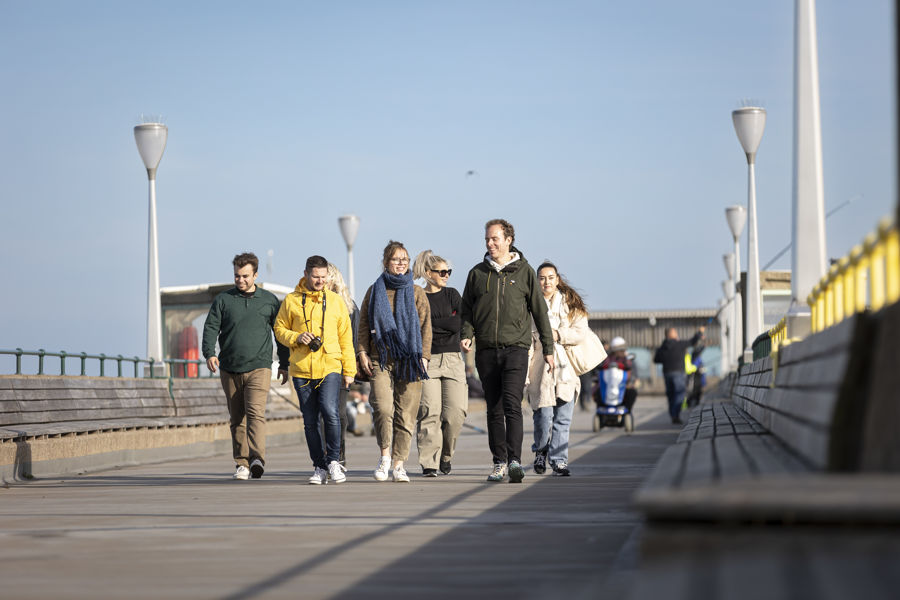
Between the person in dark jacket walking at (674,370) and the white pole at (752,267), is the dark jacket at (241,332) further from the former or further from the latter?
the person in dark jacket walking at (674,370)

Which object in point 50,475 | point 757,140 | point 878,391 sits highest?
point 757,140

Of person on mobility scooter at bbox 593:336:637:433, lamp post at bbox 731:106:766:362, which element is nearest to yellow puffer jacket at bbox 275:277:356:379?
person on mobility scooter at bbox 593:336:637:433

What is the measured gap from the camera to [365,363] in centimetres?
1190

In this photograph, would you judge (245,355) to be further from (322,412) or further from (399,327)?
(399,327)

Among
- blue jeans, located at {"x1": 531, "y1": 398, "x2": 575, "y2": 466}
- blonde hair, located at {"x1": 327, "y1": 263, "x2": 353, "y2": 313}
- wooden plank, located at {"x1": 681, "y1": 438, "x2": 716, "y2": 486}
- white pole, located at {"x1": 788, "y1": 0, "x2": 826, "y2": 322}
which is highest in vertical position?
white pole, located at {"x1": 788, "y1": 0, "x2": 826, "y2": 322}

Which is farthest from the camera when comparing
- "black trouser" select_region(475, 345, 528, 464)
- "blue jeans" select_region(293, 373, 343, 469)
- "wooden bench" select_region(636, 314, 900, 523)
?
"blue jeans" select_region(293, 373, 343, 469)

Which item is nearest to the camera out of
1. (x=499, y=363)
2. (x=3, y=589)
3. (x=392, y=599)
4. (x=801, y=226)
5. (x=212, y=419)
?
(x=392, y=599)

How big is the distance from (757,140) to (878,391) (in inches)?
781

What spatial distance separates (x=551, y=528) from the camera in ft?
24.2

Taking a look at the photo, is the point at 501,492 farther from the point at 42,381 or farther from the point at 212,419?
the point at 212,419

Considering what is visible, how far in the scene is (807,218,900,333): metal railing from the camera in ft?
15.3

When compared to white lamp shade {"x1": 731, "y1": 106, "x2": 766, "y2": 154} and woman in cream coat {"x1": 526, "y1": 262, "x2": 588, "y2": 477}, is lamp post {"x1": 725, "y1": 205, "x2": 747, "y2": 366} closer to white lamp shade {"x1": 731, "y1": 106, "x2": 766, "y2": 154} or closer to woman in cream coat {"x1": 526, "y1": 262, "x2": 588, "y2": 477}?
white lamp shade {"x1": 731, "y1": 106, "x2": 766, "y2": 154}

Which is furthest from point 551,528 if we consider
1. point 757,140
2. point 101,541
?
point 757,140

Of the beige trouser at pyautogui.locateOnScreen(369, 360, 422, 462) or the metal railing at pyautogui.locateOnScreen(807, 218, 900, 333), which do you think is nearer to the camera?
the metal railing at pyautogui.locateOnScreen(807, 218, 900, 333)
